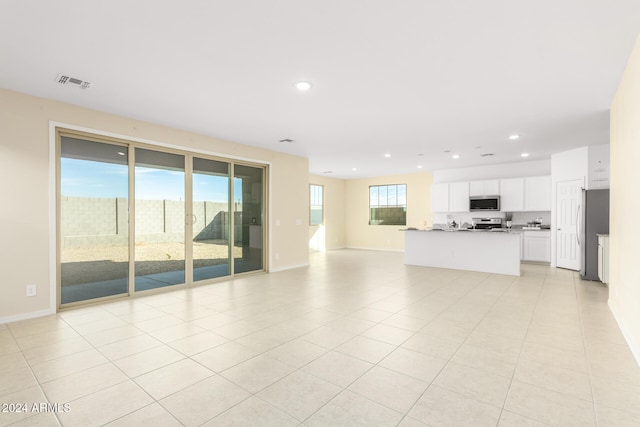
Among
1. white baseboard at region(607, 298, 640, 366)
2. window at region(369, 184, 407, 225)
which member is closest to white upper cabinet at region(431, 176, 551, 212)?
window at region(369, 184, 407, 225)

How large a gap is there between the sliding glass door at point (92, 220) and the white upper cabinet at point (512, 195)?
8.70m

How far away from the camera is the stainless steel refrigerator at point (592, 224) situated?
5633mm

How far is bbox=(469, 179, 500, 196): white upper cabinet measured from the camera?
28.0 feet

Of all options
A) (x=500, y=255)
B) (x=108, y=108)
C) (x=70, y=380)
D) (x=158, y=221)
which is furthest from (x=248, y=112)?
(x=500, y=255)

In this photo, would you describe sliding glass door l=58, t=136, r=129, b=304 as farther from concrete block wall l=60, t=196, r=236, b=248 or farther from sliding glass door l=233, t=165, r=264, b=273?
sliding glass door l=233, t=165, r=264, b=273

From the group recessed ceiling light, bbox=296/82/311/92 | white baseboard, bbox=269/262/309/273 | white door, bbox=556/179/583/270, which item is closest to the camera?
recessed ceiling light, bbox=296/82/311/92

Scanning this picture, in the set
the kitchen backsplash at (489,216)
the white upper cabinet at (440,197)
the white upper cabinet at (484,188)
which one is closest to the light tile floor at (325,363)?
the kitchen backsplash at (489,216)

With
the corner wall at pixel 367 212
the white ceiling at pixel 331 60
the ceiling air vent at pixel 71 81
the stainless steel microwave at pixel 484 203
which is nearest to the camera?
the white ceiling at pixel 331 60

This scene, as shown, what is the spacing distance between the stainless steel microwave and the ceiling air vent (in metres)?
8.80

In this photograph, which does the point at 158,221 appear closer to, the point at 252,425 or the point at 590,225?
the point at 252,425

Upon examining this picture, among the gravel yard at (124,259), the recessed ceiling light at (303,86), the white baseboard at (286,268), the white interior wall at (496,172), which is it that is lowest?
the white baseboard at (286,268)

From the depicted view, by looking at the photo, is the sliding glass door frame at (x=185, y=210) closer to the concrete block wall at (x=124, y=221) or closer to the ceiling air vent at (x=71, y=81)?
the concrete block wall at (x=124, y=221)

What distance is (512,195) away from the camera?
8.34m

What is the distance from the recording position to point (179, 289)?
5309mm
